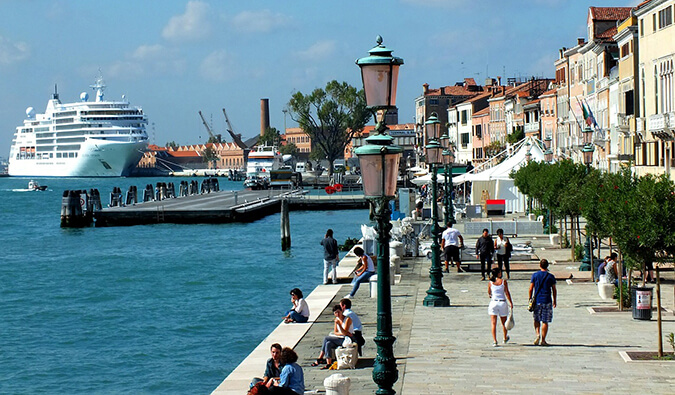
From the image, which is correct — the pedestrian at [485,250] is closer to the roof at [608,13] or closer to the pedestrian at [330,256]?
the pedestrian at [330,256]

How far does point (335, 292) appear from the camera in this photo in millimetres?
25984

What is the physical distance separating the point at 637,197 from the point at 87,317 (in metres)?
18.3

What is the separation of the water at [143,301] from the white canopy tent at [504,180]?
760 cm

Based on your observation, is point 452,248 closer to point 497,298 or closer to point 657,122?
point 497,298

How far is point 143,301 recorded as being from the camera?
34.7 meters

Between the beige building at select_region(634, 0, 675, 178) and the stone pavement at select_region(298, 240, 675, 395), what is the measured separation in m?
20.0

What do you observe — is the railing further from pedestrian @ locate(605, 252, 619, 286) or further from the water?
pedestrian @ locate(605, 252, 619, 286)

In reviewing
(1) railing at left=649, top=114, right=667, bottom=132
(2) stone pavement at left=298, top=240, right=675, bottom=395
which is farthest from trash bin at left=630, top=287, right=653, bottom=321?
(1) railing at left=649, top=114, right=667, bottom=132

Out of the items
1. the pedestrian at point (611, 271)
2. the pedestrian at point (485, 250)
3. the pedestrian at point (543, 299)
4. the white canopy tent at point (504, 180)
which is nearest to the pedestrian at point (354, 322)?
the pedestrian at point (543, 299)

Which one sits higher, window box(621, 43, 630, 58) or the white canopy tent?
window box(621, 43, 630, 58)

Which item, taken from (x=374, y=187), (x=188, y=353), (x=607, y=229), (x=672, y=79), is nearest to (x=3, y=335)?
(x=188, y=353)

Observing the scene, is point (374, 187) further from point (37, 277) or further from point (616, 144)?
point (616, 144)

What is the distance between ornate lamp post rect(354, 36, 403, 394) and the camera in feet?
34.9

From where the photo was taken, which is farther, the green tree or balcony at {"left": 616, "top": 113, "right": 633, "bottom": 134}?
the green tree
